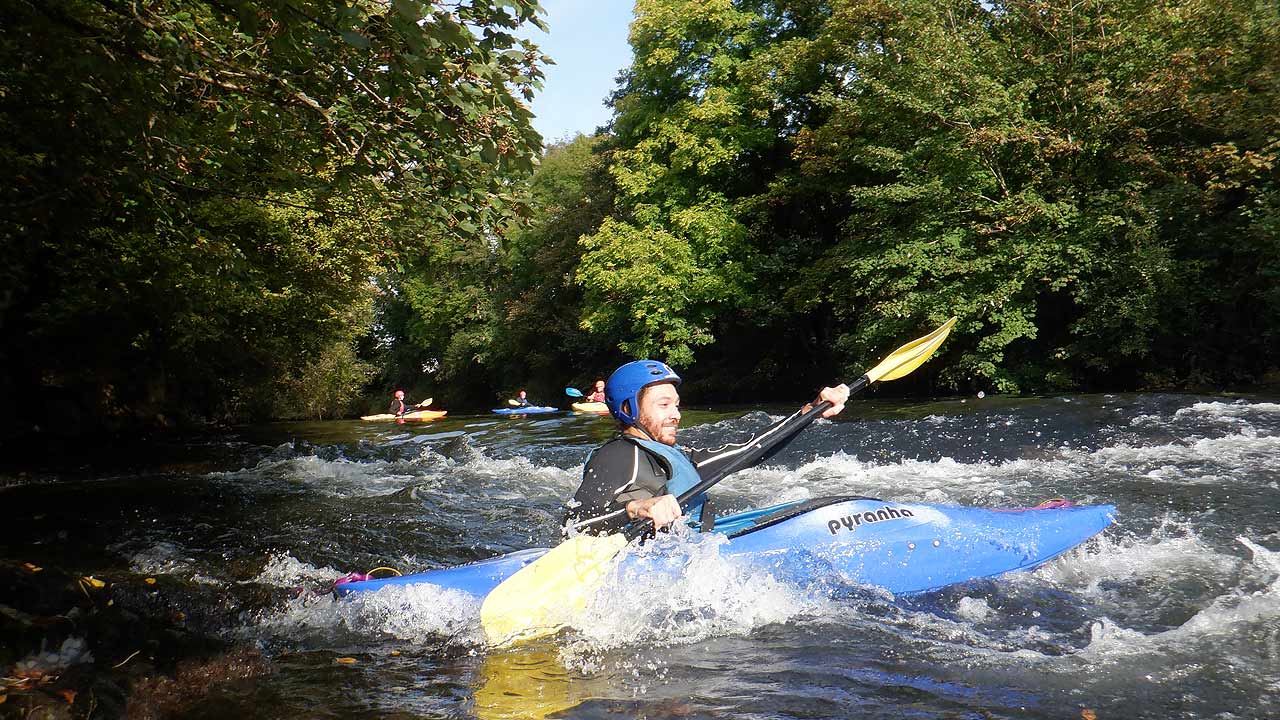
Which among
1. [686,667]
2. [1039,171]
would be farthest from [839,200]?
[686,667]

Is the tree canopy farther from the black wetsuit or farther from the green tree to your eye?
the black wetsuit

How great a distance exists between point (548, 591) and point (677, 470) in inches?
35.8

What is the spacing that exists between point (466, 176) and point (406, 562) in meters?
2.78

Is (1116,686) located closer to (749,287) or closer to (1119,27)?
(1119,27)

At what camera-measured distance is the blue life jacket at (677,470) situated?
432 centimetres

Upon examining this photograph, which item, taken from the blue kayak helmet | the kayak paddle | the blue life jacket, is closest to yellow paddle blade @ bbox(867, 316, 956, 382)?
the blue life jacket

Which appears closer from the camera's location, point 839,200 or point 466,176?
point 466,176

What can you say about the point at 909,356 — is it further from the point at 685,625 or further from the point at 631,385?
the point at 685,625

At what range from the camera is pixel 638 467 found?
4258 mm

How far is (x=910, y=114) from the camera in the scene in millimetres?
17156

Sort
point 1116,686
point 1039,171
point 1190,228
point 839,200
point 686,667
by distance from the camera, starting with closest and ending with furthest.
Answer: point 1116,686, point 686,667, point 1190,228, point 1039,171, point 839,200

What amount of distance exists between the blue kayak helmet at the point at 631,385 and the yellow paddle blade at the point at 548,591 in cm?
68

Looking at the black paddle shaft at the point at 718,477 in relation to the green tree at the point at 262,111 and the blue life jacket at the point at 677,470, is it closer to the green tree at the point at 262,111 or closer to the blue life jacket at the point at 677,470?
the blue life jacket at the point at 677,470

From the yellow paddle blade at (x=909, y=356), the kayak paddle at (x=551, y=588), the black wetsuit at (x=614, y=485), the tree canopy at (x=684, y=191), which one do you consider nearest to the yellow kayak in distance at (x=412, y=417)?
the tree canopy at (x=684, y=191)
